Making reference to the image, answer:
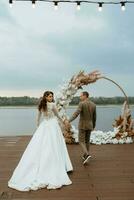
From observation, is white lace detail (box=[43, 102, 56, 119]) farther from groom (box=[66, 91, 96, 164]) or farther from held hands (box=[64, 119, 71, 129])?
held hands (box=[64, 119, 71, 129])

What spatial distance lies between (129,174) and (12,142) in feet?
20.4

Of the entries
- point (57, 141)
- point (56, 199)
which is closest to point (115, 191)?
point (56, 199)

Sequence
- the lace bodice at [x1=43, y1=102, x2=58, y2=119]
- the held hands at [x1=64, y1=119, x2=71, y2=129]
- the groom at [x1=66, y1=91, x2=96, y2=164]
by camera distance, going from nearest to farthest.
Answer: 1. the lace bodice at [x1=43, y1=102, x2=58, y2=119]
2. the groom at [x1=66, y1=91, x2=96, y2=164]
3. the held hands at [x1=64, y1=119, x2=71, y2=129]

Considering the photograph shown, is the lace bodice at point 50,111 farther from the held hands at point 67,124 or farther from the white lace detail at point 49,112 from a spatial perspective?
the held hands at point 67,124

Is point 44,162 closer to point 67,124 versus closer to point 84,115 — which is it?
point 84,115

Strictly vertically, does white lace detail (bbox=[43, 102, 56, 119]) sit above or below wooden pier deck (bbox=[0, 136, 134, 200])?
above

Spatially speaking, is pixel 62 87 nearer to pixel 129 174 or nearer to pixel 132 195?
pixel 129 174

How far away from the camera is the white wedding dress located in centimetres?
720

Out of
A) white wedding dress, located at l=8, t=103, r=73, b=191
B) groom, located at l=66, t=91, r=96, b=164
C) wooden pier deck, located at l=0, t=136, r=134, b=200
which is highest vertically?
groom, located at l=66, t=91, r=96, b=164

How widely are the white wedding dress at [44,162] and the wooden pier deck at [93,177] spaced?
187 millimetres

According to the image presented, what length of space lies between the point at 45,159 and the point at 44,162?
0.17 feet

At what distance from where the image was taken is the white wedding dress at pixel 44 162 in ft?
23.6

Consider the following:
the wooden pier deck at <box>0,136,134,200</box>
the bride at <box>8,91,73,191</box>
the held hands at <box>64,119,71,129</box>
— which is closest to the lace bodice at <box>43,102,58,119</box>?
the bride at <box>8,91,73,191</box>

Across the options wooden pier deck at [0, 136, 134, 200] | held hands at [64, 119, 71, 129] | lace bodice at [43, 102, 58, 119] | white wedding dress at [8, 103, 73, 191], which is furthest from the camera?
held hands at [64, 119, 71, 129]
